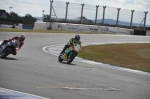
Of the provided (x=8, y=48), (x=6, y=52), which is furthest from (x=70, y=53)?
(x=6, y=52)

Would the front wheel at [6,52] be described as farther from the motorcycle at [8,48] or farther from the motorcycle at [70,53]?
the motorcycle at [70,53]

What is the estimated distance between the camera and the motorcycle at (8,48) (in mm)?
14734

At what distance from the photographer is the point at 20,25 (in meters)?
51.2

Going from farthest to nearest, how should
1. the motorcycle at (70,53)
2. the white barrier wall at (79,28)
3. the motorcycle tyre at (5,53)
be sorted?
the white barrier wall at (79,28), the motorcycle at (70,53), the motorcycle tyre at (5,53)

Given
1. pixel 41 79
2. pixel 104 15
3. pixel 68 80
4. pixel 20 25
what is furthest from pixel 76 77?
pixel 20 25

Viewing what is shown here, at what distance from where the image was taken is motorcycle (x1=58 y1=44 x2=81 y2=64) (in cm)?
1613

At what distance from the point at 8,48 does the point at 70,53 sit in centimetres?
270

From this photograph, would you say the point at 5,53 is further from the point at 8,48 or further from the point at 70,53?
the point at 70,53

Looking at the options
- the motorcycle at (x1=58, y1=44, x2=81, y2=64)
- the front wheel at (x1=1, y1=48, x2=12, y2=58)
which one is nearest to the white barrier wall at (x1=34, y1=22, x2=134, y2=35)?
the motorcycle at (x1=58, y1=44, x2=81, y2=64)

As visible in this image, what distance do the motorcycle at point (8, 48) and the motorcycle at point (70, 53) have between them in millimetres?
2127

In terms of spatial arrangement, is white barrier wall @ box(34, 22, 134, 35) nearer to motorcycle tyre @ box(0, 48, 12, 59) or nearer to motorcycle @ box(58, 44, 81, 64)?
motorcycle @ box(58, 44, 81, 64)

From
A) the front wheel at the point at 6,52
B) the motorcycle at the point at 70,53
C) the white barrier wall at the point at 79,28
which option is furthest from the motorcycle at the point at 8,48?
the white barrier wall at the point at 79,28

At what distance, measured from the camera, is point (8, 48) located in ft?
49.2

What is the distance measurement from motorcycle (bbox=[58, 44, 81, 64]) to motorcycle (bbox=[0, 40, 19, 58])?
2127 mm
